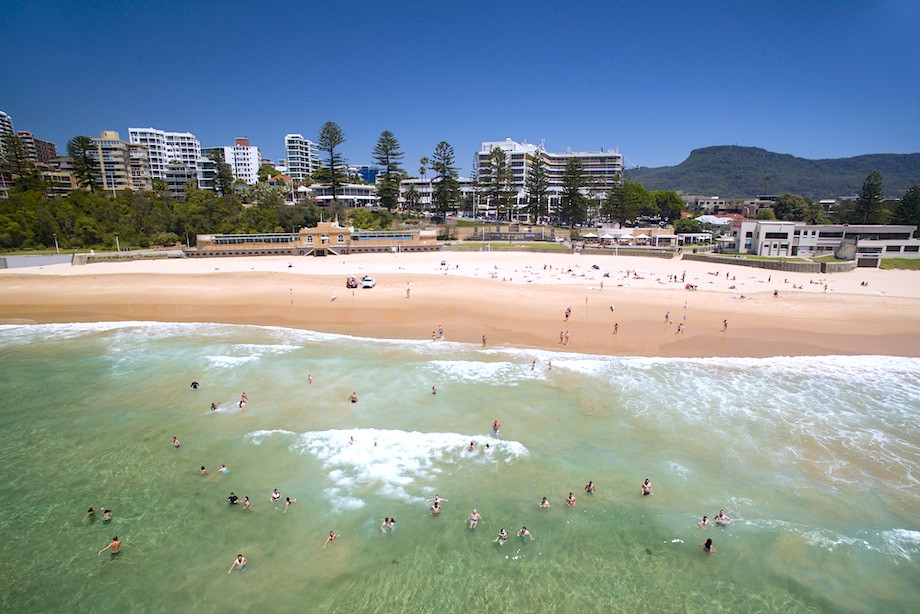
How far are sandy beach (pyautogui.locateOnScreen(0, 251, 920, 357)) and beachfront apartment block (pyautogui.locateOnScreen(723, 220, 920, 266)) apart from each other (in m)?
7.71

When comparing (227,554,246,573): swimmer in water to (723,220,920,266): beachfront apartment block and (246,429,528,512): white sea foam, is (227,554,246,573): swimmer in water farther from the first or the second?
(723,220,920,266): beachfront apartment block

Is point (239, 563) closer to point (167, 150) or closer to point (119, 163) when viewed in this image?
point (119, 163)

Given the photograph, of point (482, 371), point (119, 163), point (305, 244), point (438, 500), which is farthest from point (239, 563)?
point (119, 163)

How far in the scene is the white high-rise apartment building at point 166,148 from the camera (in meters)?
108

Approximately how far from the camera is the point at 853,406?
1764 centimetres

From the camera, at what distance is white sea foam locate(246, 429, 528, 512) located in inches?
514

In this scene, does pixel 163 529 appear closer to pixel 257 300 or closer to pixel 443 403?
pixel 443 403

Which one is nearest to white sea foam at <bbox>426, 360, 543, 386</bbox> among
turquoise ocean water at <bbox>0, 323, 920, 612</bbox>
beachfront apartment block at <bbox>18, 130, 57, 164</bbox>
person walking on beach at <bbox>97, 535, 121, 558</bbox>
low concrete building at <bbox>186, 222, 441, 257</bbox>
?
turquoise ocean water at <bbox>0, 323, 920, 612</bbox>

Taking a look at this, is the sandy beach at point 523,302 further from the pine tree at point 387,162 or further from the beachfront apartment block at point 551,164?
the beachfront apartment block at point 551,164

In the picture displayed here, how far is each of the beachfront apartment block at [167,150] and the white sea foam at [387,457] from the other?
10629 centimetres

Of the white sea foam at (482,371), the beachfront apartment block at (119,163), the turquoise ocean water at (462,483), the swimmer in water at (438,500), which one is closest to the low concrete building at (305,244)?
Result: the turquoise ocean water at (462,483)

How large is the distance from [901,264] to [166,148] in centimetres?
14023

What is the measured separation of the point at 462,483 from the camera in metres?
13.2

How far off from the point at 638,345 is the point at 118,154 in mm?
A: 113954
